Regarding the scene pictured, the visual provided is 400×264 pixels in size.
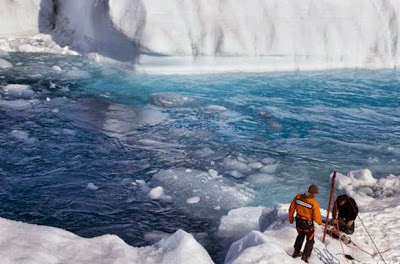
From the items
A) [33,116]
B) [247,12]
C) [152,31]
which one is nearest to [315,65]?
[247,12]

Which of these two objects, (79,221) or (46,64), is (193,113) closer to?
(79,221)

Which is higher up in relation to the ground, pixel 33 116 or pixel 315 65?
pixel 315 65

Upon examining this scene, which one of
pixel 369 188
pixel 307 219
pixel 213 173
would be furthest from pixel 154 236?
pixel 369 188

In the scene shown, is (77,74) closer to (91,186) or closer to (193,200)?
(91,186)

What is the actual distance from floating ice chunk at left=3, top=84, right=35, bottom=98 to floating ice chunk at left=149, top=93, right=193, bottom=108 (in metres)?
2.67

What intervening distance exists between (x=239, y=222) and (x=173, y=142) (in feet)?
9.11

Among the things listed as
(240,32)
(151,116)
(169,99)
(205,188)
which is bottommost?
(205,188)

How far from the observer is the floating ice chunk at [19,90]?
9.91 metres

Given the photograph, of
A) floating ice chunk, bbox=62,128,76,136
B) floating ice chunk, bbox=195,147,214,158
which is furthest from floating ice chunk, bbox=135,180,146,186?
floating ice chunk, bbox=62,128,76,136

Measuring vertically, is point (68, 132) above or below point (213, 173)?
above

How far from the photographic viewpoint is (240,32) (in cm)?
1229

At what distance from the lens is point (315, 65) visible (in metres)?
12.9

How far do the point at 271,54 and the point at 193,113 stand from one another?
4.22 meters

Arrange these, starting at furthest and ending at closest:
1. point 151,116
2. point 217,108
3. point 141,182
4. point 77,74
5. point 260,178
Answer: point 77,74 → point 217,108 → point 151,116 → point 260,178 → point 141,182
